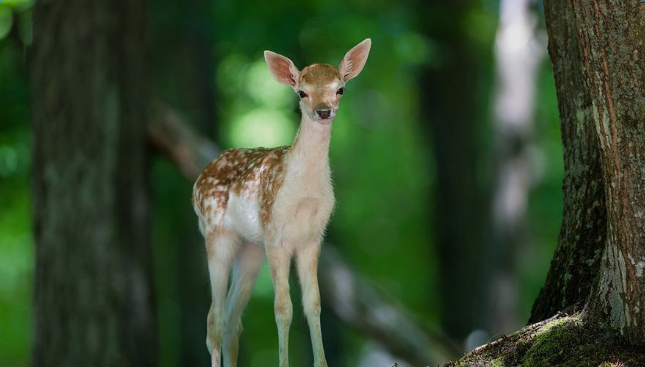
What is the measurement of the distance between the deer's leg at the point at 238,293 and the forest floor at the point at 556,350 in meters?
1.51

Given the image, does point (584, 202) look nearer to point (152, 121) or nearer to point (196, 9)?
point (152, 121)

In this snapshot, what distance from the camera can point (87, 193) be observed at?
9.15 metres

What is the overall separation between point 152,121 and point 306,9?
129 inches

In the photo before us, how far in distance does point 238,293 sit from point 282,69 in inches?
60.8

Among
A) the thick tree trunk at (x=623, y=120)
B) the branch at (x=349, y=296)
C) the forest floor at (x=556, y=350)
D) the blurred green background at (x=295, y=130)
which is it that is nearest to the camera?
the thick tree trunk at (x=623, y=120)

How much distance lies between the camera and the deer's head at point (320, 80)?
486 centimetres

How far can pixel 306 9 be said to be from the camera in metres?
12.2

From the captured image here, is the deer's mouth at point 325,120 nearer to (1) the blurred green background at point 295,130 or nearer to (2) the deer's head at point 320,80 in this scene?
Answer: (2) the deer's head at point 320,80

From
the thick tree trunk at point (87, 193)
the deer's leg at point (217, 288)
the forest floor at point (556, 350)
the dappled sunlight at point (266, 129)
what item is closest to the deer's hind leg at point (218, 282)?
the deer's leg at point (217, 288)

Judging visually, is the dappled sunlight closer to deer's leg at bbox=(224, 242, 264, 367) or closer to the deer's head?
deer's leg at bbox=(224, 242, 264, 367)

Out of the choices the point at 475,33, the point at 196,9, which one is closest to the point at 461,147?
the point at 475,33

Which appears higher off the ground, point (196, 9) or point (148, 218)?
point (196, 9)

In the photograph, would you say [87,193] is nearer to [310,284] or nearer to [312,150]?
[310,284]

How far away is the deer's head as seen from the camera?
15.9 ft
